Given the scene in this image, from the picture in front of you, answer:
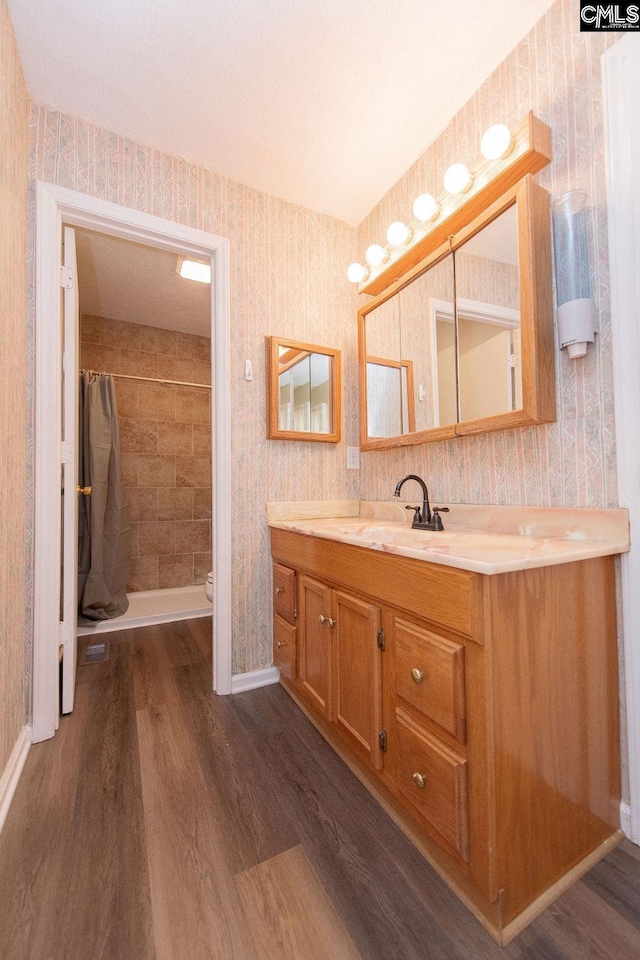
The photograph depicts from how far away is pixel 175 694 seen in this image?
177cm

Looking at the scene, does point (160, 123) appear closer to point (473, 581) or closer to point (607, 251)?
point (607, 251)

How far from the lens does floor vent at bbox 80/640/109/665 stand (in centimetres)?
214

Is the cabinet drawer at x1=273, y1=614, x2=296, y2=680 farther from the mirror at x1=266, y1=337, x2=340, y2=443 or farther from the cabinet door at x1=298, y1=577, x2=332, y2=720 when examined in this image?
the mirror at x1=266, y1=337, x2=340, y2=443

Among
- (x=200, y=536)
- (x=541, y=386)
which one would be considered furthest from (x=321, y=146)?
(x=200, y=536)

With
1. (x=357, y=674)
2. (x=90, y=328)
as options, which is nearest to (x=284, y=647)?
(x=357, y=674)

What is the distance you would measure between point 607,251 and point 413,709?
1335 millimetres

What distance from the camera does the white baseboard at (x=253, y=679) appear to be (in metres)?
1.79

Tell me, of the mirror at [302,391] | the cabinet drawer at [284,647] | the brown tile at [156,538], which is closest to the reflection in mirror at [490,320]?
the mirror at [302,391]

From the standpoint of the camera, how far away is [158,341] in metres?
3.47

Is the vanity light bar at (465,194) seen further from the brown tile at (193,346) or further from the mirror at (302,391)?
the brown tile at (193,346)

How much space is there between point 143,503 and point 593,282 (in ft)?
10.9

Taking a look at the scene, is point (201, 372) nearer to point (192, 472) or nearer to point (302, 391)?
point (192, 472)

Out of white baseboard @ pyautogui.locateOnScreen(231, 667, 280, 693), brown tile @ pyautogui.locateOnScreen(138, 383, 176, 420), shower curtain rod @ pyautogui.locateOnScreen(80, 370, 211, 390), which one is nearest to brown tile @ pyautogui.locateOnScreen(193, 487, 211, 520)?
brown tile @ pyautogui.locateOnScreen(138, 383, 176, 420)
